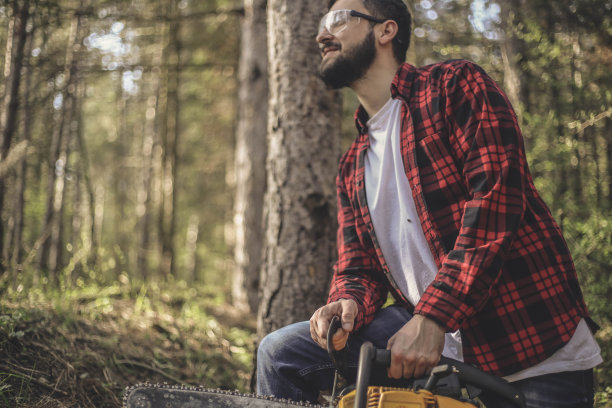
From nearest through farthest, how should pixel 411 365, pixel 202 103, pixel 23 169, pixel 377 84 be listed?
pixel 411 365 → pixel 377 84 → pixel 23 169 → pixel 202 103

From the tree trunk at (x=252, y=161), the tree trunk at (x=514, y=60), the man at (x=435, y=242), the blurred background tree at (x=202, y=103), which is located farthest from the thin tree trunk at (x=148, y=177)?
the man at (x=435, y=242)

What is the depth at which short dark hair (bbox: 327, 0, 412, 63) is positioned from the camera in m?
2.41

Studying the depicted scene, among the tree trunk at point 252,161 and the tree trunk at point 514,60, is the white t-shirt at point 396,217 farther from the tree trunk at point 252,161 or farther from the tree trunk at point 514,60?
the tree trunk at point 252,161

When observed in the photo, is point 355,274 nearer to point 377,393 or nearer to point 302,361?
point 302,361

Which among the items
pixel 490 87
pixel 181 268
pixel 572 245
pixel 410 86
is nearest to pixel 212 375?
pixel 410 86

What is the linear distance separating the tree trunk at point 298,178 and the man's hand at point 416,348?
1652 millimetres

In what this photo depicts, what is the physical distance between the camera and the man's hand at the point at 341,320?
6.12 feet

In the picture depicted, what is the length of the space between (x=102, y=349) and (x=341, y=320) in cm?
230

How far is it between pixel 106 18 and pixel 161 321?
423cm

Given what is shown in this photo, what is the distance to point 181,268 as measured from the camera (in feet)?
53.7

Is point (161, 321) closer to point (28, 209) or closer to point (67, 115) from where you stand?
point (67, 115)

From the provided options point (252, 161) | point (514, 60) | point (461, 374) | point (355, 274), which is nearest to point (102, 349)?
point (355, 274)

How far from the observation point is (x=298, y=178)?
329 centimetres

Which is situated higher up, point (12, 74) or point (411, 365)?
point (12, 74)
